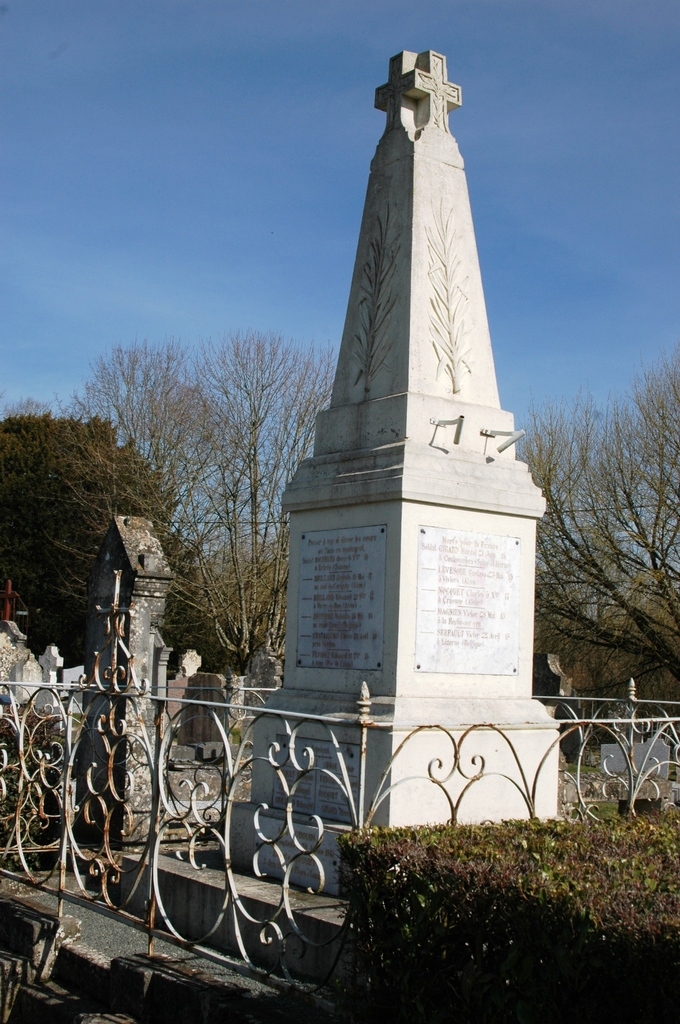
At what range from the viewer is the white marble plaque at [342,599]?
20.4 feet

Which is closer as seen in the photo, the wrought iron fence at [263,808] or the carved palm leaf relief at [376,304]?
the wrought iron fence at [263,808]

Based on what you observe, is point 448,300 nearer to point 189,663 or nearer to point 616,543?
point 616,543

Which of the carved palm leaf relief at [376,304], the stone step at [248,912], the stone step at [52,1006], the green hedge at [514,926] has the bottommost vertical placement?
the stone step at [52,1006]

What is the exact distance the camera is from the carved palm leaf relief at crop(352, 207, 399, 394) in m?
6.80

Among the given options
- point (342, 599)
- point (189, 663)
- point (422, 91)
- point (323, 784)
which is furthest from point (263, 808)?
point (189, 663)

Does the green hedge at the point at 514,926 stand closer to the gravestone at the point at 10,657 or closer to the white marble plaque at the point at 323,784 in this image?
the white marble plaque at the point at 323,784

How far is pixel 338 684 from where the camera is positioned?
6.41m

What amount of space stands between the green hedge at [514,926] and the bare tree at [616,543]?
16986 millimetres

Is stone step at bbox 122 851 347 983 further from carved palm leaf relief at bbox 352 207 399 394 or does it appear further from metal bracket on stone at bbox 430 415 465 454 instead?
carved palm leaf relief at bbox 352 207 399 394

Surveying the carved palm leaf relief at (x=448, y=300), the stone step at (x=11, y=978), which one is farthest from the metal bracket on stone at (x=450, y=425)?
the stone step at (x=11, y=978)

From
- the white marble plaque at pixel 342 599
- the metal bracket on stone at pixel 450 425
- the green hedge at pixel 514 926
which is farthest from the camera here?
the metal bracket on stone at pixel 450 425

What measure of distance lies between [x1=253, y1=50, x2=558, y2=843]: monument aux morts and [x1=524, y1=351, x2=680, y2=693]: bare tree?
1450 cm

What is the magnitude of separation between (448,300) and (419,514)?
1.57m

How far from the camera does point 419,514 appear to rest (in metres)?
6.19
